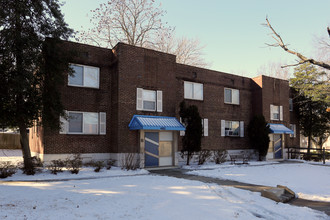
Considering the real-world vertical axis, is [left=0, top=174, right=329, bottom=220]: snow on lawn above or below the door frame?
below

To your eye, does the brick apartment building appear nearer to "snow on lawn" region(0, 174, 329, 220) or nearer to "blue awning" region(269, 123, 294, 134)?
"snow on lawn" region(0, 174, 329, 220)

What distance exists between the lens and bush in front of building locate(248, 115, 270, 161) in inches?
831

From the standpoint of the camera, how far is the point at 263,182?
11.5 meters

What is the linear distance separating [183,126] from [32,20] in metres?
10.3

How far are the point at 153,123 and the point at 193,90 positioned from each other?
18.3 ft

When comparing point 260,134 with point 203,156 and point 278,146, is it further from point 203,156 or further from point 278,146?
point 203,156

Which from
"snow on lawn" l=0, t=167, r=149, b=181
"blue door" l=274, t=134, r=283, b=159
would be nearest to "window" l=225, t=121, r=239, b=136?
"blue door" l=274, t=134, r=283, b=159

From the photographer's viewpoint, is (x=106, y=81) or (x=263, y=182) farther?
(x=106, y=81)

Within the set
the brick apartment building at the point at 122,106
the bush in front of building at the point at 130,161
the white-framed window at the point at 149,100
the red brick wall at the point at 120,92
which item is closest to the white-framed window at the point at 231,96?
the red brick wall at the point at 120,92

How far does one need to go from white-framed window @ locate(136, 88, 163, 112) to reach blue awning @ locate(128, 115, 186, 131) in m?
0.66

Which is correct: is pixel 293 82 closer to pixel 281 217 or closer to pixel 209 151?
pixel 209 151

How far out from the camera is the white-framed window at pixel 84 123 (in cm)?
1458

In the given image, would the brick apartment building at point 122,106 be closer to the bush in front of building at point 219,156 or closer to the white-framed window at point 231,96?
the bush in front of building at point 219,156

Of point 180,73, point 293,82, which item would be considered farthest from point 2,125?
point 293,82
